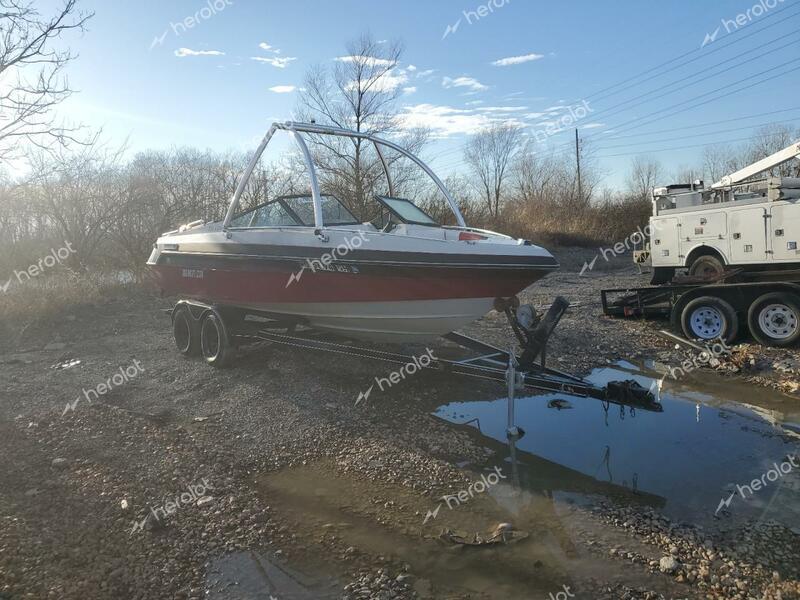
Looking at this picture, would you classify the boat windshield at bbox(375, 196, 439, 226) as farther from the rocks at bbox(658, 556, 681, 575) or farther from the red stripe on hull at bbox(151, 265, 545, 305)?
the rocks at bbox(658, 556, 681, 575)

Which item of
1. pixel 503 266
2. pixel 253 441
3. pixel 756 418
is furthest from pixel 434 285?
pixel 756 418

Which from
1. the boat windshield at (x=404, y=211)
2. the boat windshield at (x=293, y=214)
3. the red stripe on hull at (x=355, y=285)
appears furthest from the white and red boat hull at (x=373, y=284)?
the boat windshield at (x=404, y=211)

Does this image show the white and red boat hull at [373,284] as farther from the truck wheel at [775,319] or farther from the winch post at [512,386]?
the truck wheel at [775,319]

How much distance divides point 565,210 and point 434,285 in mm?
26959

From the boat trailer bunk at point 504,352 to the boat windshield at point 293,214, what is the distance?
3.52ft

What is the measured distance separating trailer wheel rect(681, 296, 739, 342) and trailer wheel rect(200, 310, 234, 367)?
20.4 ft

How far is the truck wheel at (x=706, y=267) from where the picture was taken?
8445 millimetres

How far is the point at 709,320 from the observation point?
25.6ft

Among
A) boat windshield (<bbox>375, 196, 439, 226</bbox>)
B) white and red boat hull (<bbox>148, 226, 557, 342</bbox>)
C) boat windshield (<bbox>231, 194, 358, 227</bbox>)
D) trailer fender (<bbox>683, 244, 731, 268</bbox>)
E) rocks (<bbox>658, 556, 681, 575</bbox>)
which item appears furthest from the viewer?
trailer fender (<bbox>683, 244, 731, 268</bbox>)

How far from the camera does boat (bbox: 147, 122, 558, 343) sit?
467cm

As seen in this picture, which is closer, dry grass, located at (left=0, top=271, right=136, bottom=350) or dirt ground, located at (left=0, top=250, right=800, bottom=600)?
dirt ground, located at (left=0, top=250, right=800, bottom=600)

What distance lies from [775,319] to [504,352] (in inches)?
169

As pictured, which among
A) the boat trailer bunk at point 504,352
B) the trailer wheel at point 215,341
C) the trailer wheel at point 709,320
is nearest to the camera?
the boat trailer bunk at point 504,352

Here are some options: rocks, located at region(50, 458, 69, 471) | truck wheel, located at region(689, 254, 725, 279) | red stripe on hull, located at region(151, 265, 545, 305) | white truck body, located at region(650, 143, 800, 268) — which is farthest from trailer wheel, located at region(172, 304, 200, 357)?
white truck body, located at region(650, 143, 800, 268)
